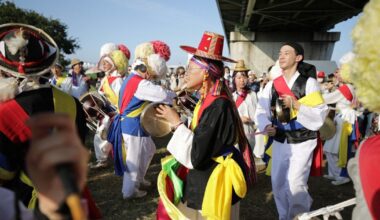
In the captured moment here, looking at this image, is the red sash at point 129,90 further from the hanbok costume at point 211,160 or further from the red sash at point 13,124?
the red sash at point 13,124

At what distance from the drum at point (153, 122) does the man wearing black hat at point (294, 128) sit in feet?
4.31

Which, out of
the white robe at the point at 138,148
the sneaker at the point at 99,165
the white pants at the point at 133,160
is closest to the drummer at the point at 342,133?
the white robe at the point at 138,148

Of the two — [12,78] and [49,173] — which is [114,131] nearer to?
[12,78]

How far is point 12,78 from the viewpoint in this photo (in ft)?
6.20

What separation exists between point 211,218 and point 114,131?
2933mm

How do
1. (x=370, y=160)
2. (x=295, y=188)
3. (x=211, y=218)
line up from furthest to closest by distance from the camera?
1. (x=295, y=188)
2. (x=211, y=218)
3. (x=370, y=160)

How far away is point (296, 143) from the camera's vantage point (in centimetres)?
347

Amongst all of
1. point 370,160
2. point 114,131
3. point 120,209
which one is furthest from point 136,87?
point 370,160

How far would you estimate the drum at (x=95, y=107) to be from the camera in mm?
5695

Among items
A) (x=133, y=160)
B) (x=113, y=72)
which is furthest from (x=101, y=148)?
(x=133, y=160)

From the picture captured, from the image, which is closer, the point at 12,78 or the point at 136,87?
the point at 12,78

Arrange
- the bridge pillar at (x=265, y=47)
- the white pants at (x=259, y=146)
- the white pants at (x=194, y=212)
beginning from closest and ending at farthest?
the white pants at (x=194, y=212), the white pants at (x=259, y=146), the bridge pillar at (x=265, y=47)

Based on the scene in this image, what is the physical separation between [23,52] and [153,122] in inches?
53.1

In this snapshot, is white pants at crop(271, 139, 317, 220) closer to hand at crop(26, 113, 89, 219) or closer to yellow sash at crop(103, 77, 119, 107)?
yellow sash at crop(103, 77, 119, 107)
